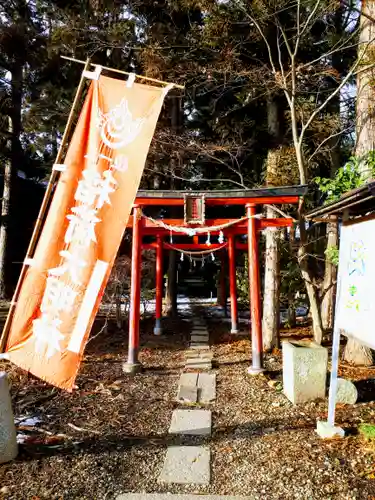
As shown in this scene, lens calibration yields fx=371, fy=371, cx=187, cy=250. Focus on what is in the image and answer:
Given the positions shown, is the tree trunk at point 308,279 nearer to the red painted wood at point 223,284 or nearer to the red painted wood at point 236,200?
the red painted wood at point 236,200

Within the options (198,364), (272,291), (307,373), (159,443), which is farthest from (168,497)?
(272,291)

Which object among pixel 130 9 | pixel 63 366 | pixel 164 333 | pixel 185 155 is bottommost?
pixel 164 333

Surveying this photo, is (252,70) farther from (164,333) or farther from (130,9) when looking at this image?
(164,333)

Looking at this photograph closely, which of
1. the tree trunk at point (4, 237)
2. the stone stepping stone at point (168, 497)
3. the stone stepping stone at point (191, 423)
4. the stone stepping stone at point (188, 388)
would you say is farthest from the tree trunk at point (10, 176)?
the stone stepping stone at point (168, 497)

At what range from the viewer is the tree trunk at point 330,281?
9.25m

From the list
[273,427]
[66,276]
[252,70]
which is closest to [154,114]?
[66,276]

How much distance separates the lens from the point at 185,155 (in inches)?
452

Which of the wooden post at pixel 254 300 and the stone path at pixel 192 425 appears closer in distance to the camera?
the stone path at pixel 192 425

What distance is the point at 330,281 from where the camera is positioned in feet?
30.6

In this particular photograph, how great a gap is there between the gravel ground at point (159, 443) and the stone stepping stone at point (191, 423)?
100 mm

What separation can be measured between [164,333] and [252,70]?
296 inches

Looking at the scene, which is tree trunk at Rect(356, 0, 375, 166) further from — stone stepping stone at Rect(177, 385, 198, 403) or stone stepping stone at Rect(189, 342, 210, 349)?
stone stepping stone at Rect(189, 342, 210, 349)

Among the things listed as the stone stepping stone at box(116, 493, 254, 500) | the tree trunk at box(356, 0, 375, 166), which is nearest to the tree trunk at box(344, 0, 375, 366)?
the tree trunk at box(356, 0, 375, 166)

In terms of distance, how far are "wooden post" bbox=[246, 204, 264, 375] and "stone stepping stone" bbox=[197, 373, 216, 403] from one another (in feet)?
2.49
